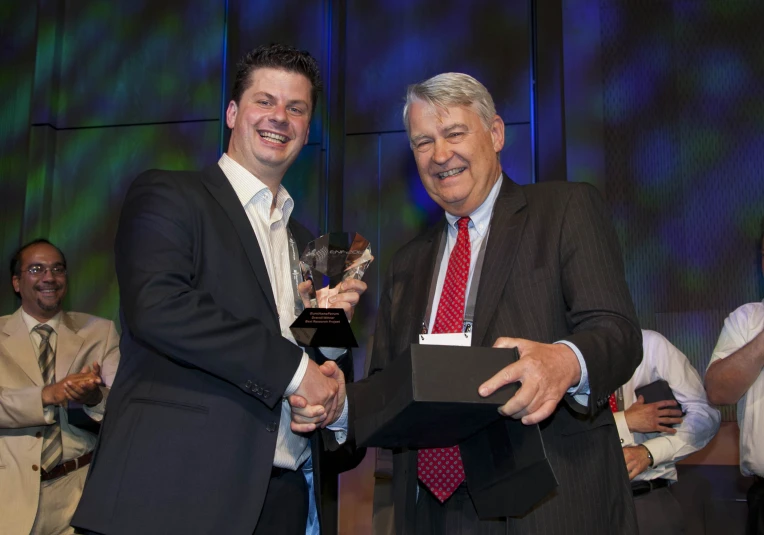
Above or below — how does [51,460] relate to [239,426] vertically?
below

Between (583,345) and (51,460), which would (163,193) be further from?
(51,460)

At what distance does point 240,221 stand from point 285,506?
34.4 inches

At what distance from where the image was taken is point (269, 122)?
2695 mm

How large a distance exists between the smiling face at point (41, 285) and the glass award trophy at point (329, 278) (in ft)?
8.44

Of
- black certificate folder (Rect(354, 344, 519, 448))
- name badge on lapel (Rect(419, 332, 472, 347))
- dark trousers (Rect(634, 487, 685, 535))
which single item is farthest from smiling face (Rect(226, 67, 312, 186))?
dark trousers (Rect(634, 487, 685, 535))

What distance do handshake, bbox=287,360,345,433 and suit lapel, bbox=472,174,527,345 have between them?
1.49 feet

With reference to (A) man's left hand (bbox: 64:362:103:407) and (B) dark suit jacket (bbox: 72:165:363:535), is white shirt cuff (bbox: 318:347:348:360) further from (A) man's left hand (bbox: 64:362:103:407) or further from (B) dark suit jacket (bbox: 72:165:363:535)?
(A) man's left hand (bbox: 64:362:103:407)

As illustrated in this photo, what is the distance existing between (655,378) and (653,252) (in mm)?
1016

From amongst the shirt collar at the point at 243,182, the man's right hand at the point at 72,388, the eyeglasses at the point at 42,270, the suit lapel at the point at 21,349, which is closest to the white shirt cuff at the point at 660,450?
the shirt collar at the point at 243,182

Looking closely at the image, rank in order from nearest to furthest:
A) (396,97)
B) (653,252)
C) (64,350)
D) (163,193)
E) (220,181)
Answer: (163,193) < (220,181) < (64,350) < (653,252) < (396,97)

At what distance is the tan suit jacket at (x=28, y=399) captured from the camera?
383 cm

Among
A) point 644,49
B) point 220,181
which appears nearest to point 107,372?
point 220,181

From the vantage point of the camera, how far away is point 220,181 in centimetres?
251

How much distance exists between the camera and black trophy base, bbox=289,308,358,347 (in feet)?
7.44
